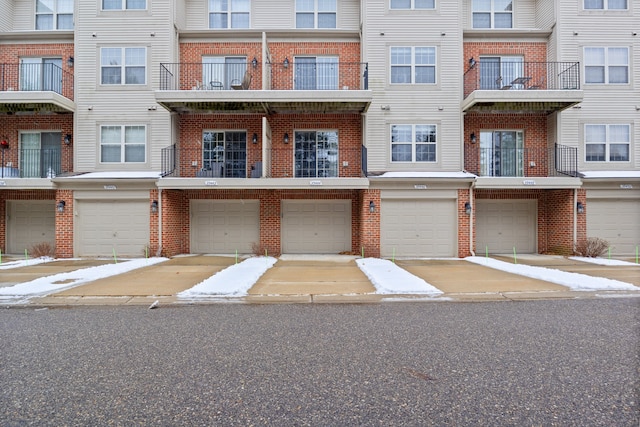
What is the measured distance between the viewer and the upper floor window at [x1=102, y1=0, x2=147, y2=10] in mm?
15594

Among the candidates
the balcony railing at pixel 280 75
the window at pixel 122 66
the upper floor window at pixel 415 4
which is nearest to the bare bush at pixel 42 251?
the window at pixel 122 66

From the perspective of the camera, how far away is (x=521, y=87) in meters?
16.1

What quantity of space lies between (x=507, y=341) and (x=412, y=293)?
112 inches

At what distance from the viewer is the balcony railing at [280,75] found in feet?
52.9

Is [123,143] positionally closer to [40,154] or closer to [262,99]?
[40,154]

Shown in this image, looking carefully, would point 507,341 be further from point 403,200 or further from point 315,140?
point 315,140

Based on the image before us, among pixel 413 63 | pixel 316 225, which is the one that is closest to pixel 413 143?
pixel 413 63

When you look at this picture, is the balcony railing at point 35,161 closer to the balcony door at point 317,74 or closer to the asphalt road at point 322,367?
the balcony door at point 317,74

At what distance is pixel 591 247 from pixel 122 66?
19267 millimetres

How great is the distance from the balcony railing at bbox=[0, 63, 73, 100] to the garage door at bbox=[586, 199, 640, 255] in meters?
21.4

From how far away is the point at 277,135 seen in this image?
52.9 feet

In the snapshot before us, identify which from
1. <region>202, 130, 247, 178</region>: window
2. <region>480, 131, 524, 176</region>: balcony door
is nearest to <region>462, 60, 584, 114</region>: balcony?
<region>480, 131, 524, 176</region>: balcony door

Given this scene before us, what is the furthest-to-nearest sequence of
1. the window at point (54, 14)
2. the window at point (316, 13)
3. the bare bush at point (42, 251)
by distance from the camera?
the window at point (316, 13) → the window at point (54, 14) → the bare bush at point (42, 251)

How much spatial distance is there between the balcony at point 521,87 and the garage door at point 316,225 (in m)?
6.43
